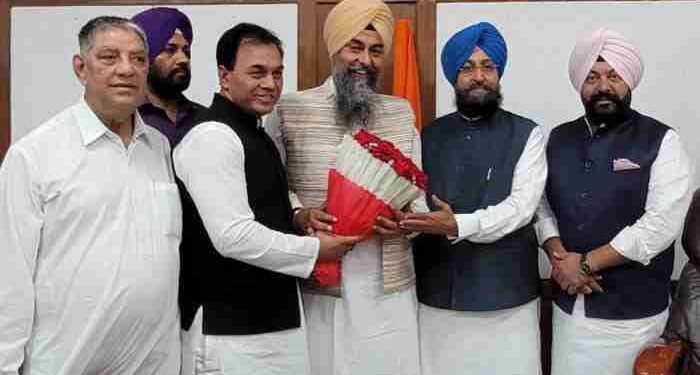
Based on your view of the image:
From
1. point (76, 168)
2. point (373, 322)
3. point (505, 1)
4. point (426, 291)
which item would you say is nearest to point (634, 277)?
point (426, 291)

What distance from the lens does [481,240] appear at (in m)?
3.24

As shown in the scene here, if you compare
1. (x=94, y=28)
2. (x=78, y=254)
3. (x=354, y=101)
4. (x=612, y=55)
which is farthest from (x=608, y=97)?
(x=78, y=254)

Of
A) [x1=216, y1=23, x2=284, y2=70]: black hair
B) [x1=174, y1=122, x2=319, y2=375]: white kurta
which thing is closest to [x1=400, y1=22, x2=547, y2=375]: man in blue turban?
[x1=174, y1=122, x2=319, y2=375]: white kurta

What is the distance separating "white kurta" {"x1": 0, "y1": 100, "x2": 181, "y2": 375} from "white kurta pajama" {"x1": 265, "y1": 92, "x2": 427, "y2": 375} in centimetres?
72

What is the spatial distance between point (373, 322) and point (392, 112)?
80cm

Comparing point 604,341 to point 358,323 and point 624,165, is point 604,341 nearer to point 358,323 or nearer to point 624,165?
point 624,165

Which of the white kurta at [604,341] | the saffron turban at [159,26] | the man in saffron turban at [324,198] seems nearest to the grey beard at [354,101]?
the man in saffron turban at [324,198]

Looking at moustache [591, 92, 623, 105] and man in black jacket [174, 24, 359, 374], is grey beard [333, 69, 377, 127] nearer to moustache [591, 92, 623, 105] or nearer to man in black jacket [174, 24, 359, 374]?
man in black jacket [174, 24, 359, 374]

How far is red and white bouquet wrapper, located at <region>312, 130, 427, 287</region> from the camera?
2.79 metres

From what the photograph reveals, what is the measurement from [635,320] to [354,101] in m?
1.34

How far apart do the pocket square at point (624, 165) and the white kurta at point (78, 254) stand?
1716 millimetres

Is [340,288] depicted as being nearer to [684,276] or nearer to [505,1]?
[684,276]

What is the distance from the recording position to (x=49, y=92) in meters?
4.50

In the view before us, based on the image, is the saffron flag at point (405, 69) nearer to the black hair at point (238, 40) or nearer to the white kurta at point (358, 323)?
the white kurta at point (358, 323)
